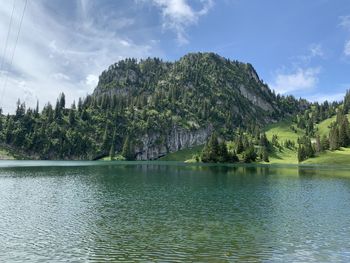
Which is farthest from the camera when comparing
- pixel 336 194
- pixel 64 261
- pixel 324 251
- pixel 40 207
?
pixel 336 194

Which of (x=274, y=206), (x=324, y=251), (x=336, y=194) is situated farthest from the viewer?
(x=336, y=194)

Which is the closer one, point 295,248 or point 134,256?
point 134,256

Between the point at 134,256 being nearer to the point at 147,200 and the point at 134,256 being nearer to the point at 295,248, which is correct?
the point at 295,248

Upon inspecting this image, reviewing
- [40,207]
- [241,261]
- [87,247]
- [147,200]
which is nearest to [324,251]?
[241,261]

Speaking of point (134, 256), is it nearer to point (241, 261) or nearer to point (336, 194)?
point (241, 261)

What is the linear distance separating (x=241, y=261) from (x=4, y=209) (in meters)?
40.1

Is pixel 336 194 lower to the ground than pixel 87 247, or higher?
higher

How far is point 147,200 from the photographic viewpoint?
62.6 m

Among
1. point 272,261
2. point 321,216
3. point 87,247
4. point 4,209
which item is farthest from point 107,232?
point 321,216

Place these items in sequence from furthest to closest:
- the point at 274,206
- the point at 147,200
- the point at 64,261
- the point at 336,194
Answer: the point at 336,194, the point at 147,200, the point at 274,206, the point at 64,261

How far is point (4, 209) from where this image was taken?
5069cm

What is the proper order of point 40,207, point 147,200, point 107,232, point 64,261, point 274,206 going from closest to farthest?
point 64,261
point 107,232
point 40,207
point 274,206
point 147,200

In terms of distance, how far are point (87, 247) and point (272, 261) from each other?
1735cm

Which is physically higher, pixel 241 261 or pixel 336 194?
pixel 336 194
